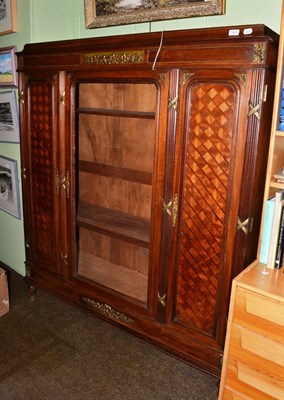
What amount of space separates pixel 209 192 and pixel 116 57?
856 mm

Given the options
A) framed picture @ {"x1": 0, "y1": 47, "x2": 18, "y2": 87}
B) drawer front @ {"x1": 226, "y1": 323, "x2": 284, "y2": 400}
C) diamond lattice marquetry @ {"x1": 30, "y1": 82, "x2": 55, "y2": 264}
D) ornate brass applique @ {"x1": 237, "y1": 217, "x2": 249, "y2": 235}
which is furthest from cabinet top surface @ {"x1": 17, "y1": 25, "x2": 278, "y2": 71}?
drawer front @ {"x1": 226, "y1": 323, "x2": 284, "y2": 400}

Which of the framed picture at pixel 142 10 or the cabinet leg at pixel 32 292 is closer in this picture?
the framed picture at pixel 142 10

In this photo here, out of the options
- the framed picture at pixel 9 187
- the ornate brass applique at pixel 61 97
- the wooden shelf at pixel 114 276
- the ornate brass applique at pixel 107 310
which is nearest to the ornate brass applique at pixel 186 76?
the ornate brass applique at pixel 61 97

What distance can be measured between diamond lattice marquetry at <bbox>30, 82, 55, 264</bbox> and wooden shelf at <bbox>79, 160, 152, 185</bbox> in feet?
0.77

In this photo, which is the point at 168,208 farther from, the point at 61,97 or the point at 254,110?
the point at 61,97

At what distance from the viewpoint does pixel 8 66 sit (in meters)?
2.83

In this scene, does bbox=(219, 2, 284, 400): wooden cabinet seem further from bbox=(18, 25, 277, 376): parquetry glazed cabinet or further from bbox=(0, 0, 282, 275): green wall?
bbox=(0, 0, 282, 275): green wall

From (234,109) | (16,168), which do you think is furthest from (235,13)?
(16,168)

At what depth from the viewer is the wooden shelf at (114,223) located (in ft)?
7.14

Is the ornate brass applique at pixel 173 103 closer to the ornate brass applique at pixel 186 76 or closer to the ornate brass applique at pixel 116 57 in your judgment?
the ornate brass applique at pixel 186 76

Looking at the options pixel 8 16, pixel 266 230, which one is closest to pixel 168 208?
pixel 266 230

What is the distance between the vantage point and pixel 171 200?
6.21 feet

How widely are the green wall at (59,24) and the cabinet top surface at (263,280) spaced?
1127 mm

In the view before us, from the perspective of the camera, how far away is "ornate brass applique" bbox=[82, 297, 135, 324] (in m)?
2.24
